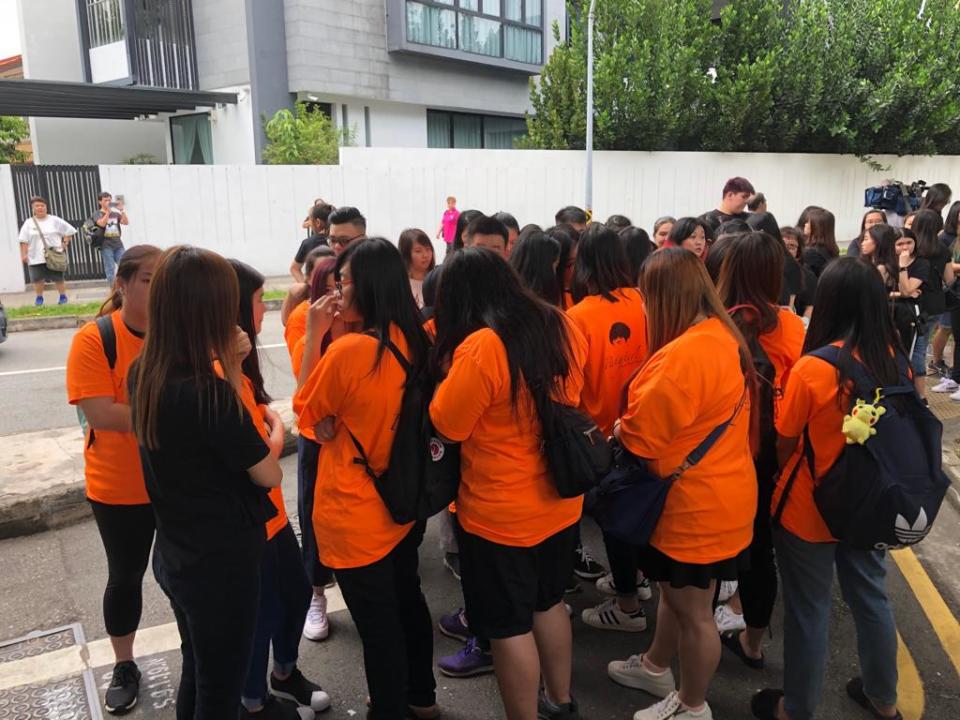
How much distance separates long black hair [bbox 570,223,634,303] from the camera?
325 cm

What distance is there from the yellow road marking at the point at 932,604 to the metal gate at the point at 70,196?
45.8 ft

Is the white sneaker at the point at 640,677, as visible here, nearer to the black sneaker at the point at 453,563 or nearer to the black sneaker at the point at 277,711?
the black sneaker at the point at 453,563

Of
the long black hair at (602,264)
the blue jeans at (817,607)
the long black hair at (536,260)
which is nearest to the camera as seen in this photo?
the blue jeans at (817,607)

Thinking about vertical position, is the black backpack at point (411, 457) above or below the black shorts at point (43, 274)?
above

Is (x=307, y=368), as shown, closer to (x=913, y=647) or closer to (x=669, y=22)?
(x=913, y=647)

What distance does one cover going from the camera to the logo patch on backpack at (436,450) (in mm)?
2374

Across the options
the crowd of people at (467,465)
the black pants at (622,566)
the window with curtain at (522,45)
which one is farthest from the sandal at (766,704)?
the window with curtain at (522,45)

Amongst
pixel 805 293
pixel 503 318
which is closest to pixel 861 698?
pixel 503 318

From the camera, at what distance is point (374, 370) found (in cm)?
228

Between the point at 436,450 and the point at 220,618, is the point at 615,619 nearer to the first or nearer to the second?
the point at 436,450

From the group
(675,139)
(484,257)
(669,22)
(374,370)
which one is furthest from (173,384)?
(675,139)

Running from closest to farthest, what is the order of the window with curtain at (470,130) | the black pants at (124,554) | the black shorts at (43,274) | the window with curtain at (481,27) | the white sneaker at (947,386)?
1. the black pants at (124,554)
2. the white sneaker at (947,386)
3. the black shorts at (43,274)
4. the window with curtain at (481,27)
5. the window with curtain at (470,130)

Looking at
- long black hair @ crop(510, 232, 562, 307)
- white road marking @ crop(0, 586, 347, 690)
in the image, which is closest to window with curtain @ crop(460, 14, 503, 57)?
long black hair @ crop(510, 232, 562, 307)

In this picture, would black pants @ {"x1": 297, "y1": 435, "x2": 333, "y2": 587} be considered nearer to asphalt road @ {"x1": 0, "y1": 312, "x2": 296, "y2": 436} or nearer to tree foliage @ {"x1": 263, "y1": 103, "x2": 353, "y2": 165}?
asphalt road @ {"x1": 0, "y1": 312, "x2": 296, "y2": 436}
